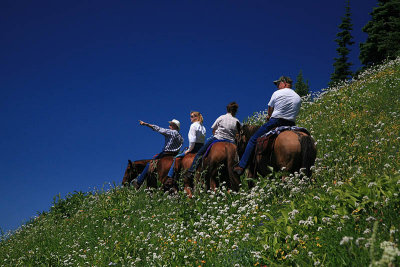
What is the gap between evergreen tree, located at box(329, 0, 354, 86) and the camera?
36.5m

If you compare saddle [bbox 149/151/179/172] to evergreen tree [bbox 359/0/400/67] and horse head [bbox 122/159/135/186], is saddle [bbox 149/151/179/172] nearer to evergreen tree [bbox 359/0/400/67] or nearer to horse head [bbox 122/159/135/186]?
horse head [bbox 122/159/135/186]

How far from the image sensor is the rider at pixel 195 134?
11.8 m

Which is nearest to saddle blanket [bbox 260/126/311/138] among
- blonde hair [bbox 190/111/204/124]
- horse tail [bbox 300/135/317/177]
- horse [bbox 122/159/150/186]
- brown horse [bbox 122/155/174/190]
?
horse tail [bbox 300/135/317/177]

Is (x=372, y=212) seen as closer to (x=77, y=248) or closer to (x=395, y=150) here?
(x=395, y=150)

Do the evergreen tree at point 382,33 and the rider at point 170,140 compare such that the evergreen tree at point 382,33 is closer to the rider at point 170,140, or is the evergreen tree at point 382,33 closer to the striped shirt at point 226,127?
the rider at point 170,140

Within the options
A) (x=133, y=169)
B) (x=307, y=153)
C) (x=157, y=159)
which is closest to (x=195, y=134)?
(x=157, y=159)

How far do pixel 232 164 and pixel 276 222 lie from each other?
495 centimetres

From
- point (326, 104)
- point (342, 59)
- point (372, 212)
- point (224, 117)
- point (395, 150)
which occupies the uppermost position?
point (342, 59)

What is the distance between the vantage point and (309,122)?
14.7 m

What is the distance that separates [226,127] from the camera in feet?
34.0

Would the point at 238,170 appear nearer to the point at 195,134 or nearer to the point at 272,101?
the point at 272,101

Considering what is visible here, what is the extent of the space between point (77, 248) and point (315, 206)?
6.68 m

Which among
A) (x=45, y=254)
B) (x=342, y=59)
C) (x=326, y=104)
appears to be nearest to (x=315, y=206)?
(x=45, y=254)

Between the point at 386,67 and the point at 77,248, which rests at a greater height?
the point at 386,67
